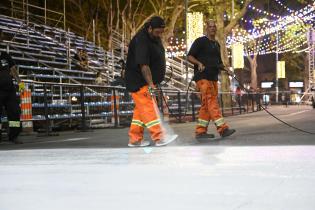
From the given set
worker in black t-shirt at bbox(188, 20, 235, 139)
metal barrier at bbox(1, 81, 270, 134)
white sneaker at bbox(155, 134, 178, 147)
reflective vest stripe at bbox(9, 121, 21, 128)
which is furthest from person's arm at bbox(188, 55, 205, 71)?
metal barrier at bbox(1, 81, 270, 134)

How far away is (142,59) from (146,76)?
22 centimetres

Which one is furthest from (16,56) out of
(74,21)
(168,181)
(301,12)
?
(301,12)

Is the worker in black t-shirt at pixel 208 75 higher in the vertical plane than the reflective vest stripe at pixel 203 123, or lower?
higher

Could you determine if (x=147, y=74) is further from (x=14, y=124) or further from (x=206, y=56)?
(x=14, y=124)

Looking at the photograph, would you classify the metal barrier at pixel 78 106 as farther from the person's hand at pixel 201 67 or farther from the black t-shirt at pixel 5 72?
the person's hand at pixel 201 67

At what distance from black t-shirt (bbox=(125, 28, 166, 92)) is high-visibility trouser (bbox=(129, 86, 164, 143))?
0.43ft

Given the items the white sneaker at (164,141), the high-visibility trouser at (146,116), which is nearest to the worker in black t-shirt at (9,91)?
the high-visibility trouser at (146,116)

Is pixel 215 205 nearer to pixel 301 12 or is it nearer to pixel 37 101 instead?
pixel 37 101

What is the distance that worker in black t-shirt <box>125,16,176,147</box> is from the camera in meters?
6.78

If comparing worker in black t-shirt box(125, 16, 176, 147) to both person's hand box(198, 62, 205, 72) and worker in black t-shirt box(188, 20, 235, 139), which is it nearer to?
person's hand box(198, 62, 205, 72)

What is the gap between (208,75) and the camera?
8.13 m

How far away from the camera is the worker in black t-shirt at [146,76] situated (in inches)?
267

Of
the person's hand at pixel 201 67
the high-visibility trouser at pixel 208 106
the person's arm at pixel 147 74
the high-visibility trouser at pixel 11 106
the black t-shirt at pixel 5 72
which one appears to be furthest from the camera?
the high-visibility trouser at pixel 11 106

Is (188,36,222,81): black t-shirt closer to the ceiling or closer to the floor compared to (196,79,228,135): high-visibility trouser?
closer to the ceiling
